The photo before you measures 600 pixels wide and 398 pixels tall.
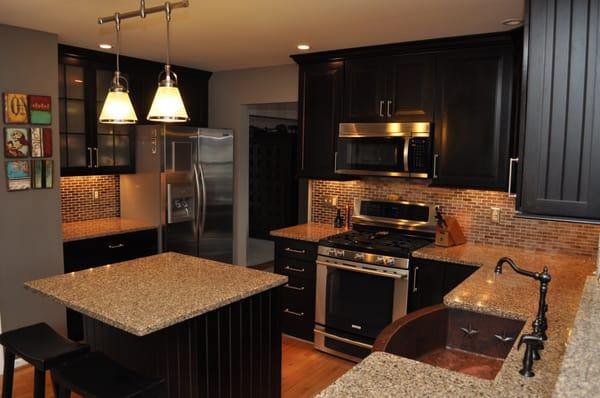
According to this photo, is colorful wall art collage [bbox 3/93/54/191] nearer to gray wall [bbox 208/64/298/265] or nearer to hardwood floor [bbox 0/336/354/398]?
hardwood floor [bbox 0/336/354/398]

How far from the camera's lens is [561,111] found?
140 centimetres

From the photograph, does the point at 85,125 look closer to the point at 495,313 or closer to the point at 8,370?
the point at 8,370

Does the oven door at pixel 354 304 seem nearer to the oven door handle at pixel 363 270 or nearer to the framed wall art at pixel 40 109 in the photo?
the oven door handle at pixel 363 270

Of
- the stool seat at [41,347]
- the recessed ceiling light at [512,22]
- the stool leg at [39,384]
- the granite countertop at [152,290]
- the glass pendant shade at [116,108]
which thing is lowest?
the stool leg at [39,384]

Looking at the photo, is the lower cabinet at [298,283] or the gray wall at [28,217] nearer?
the gray wall at [28,217]

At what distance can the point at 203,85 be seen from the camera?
5230mm

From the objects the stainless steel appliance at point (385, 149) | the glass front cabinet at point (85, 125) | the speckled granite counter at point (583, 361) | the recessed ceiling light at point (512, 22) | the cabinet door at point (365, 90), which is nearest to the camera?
the speckled granite counter at point (583, 361)

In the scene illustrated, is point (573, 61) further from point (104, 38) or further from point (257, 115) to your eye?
point (257, 115)

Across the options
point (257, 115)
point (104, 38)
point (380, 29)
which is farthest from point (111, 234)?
point (380, 29)

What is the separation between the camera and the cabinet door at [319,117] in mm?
4152

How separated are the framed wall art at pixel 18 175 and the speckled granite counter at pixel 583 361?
141 inches

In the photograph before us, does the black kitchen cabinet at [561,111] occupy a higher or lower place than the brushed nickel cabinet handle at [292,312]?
higher

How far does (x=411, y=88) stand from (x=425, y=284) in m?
1.49

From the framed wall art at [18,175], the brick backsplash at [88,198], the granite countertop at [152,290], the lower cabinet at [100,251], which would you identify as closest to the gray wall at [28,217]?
the framed wall art at [18,175]
